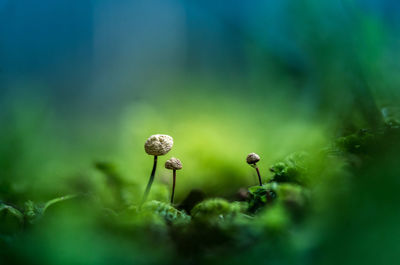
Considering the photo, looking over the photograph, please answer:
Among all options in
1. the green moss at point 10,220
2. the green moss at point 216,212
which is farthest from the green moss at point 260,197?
the green moss at point 10,220

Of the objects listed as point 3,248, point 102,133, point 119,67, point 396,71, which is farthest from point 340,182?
point 119,67

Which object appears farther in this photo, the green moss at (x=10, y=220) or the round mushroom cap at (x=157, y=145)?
the round mushroom cap at (x=157, y=145)

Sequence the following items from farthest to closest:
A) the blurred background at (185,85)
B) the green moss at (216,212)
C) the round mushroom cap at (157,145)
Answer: the blurred background at (185,85), the round mushroom cap at (157,145), the green moss at (216,212)

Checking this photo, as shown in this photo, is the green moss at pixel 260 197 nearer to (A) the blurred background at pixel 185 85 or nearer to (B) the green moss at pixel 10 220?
(A) the blurred background at pixel 185 85

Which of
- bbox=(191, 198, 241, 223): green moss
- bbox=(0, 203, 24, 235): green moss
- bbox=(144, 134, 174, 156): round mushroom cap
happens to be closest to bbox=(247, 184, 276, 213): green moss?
bbox=(191, 198, 241, 223): green moss

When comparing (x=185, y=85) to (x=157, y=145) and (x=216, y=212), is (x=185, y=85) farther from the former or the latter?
(x=216, y=212)

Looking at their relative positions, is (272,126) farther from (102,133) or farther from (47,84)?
(47,84)

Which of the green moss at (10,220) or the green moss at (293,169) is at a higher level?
the green moss at (293,169)

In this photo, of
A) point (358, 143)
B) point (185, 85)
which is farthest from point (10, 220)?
point (185, 85)
